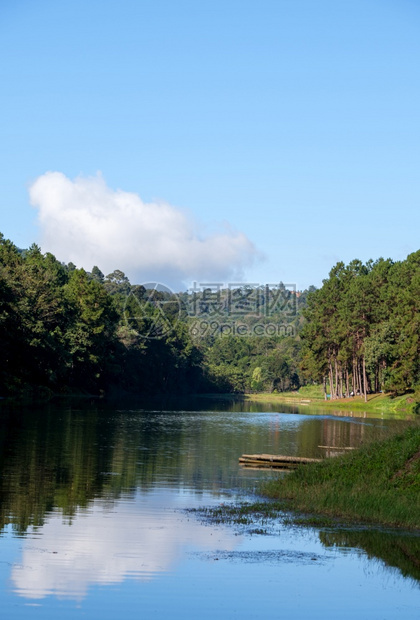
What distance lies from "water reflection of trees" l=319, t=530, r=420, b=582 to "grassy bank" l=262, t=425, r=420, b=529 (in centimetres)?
162

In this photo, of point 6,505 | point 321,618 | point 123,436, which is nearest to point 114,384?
point 123,436

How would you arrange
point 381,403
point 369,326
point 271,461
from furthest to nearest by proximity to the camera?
point 369,326, point 381,403, point 271,461

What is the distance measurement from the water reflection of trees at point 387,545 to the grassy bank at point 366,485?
1.62 meters

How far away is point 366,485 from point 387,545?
7.17 m

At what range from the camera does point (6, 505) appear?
26062mm

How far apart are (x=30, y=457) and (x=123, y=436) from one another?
18345 millimetres

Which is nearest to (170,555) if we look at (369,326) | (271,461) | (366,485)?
(366,485)

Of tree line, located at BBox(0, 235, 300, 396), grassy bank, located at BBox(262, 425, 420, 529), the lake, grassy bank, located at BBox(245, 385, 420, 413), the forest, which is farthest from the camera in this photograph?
grassy bank, located at BBox(245, 385, 420, 413)

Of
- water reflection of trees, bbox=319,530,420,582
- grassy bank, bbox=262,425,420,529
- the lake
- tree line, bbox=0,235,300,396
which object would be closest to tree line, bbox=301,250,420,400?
tree line, bbox=0,235,300,396

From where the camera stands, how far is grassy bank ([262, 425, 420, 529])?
25688mm

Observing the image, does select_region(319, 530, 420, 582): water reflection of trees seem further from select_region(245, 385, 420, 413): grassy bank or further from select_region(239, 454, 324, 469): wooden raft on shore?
select_region(245, 385, 420, 413): grassy bank

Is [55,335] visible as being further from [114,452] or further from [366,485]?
[366,485]

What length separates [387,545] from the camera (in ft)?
71.6

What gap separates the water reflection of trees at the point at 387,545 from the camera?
65.3 ft
